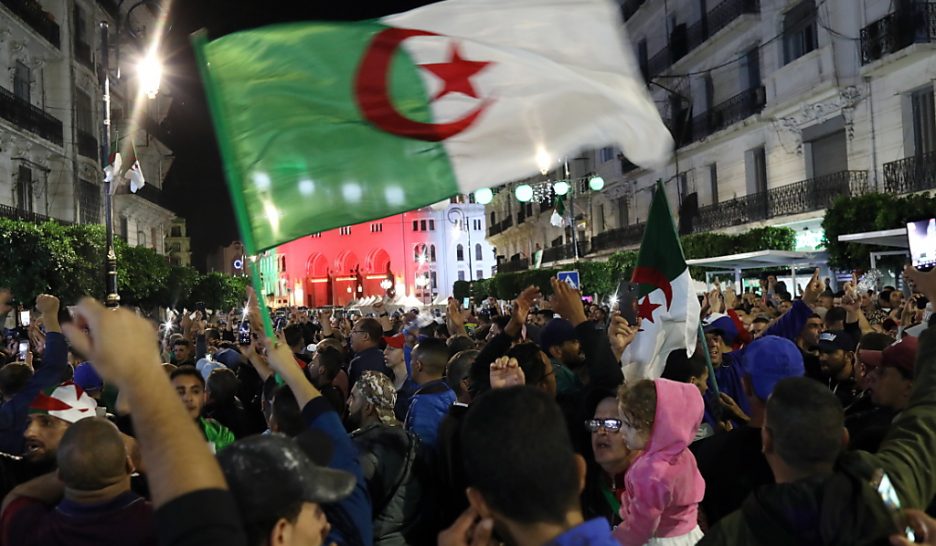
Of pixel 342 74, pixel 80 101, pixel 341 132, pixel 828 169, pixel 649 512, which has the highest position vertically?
pixel 80 101

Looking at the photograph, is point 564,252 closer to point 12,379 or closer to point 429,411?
point 12,379

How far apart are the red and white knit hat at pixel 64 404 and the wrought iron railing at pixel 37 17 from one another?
2631 centimetres

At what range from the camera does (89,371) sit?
7.38 meters

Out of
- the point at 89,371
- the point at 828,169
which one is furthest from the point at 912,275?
the point at 828,169

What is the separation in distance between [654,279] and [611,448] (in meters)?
2.42

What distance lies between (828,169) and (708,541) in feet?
79.0

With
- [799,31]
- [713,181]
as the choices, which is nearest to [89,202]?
[713,181]

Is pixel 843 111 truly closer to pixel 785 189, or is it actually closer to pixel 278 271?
pixel 785 189

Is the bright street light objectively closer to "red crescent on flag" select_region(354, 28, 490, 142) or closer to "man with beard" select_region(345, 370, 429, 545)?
"red crescent on flag" select_region(354, 28, 490, 142)

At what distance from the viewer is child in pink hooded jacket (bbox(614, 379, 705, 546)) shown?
11.1 ft

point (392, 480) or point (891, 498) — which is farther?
point (392, 480)

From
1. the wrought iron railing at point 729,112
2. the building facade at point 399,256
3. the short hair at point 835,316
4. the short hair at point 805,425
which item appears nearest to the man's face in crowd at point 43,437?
the short hair at point 805,425

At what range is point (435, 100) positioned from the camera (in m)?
4.57

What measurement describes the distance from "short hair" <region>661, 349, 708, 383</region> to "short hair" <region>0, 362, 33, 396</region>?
14.2 feet
